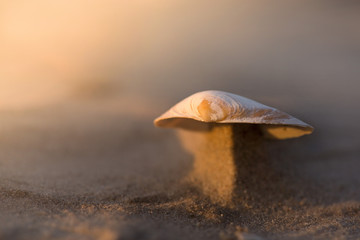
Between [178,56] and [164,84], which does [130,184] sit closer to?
[164,84]

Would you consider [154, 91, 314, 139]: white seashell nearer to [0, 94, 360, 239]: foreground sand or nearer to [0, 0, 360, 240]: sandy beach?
[0, 0, 360, 240]: sandy beach

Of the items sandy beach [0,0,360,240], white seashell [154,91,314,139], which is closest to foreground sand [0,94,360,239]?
sandy beach [0,0,360,240]

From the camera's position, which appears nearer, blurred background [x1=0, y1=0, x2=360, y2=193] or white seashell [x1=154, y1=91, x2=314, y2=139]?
white seashell [x1=154, y1=91, x2=314, y2=139]

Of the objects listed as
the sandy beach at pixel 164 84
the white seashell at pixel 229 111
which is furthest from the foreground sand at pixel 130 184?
the white seashell at pixel 229 111

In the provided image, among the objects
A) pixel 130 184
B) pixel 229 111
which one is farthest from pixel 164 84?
pixel 229 111

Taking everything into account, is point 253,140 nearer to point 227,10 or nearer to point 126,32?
point 227,10

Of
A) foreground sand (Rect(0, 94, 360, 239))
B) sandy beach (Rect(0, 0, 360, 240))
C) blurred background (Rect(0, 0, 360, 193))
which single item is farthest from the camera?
blurred background (Rect(0, 0, 360, 193))
